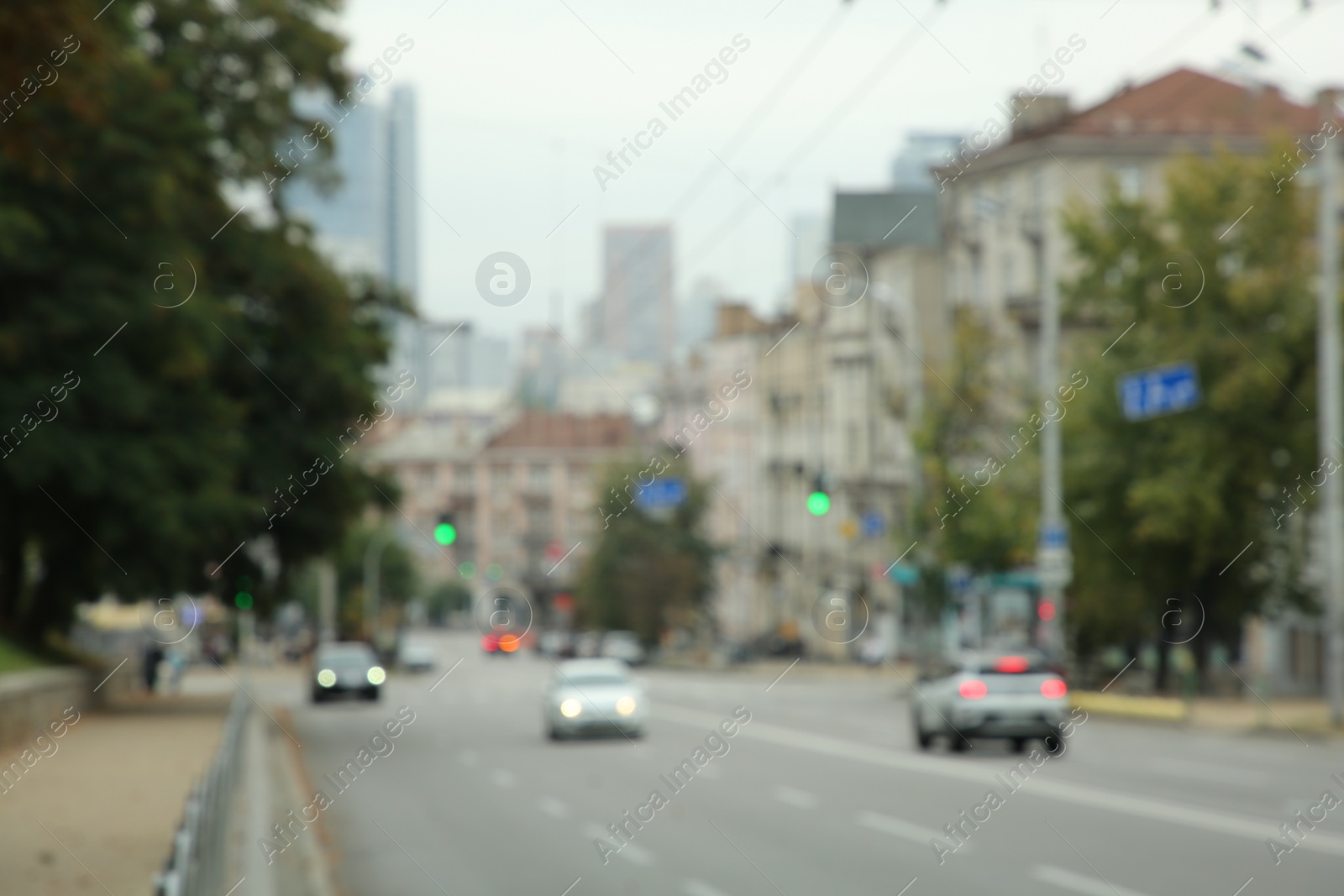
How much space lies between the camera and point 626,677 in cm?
3231

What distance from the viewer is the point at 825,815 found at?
18.1 m

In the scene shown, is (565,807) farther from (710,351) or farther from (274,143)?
(710,351)

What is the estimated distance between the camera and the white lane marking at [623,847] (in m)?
14.8

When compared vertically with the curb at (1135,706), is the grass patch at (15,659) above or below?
above

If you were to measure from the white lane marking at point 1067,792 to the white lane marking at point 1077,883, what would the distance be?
7.46ft

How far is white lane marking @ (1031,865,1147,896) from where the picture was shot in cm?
1216

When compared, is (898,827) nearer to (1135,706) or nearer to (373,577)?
(1135,706)

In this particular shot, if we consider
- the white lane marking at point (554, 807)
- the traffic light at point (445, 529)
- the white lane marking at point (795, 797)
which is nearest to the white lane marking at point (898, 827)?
the white lane marking at point (795, 797)

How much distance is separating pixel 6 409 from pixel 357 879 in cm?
1768

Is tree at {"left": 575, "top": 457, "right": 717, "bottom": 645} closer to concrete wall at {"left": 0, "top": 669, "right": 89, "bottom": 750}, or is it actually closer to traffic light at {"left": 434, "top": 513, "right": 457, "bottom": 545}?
concrete wall at {"left": 0, "top": 669, "right": 89, "bottom": 750}

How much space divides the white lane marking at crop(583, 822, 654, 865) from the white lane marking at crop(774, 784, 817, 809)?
2.67 metres

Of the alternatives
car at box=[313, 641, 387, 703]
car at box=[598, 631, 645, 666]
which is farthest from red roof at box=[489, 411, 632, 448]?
car at box=[313, 641, 387, 703]

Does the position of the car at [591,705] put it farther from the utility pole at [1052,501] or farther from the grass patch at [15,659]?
the utility pole at [1052,501]

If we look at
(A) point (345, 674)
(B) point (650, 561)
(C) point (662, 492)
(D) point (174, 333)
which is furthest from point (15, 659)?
(B) point (650, 561)
